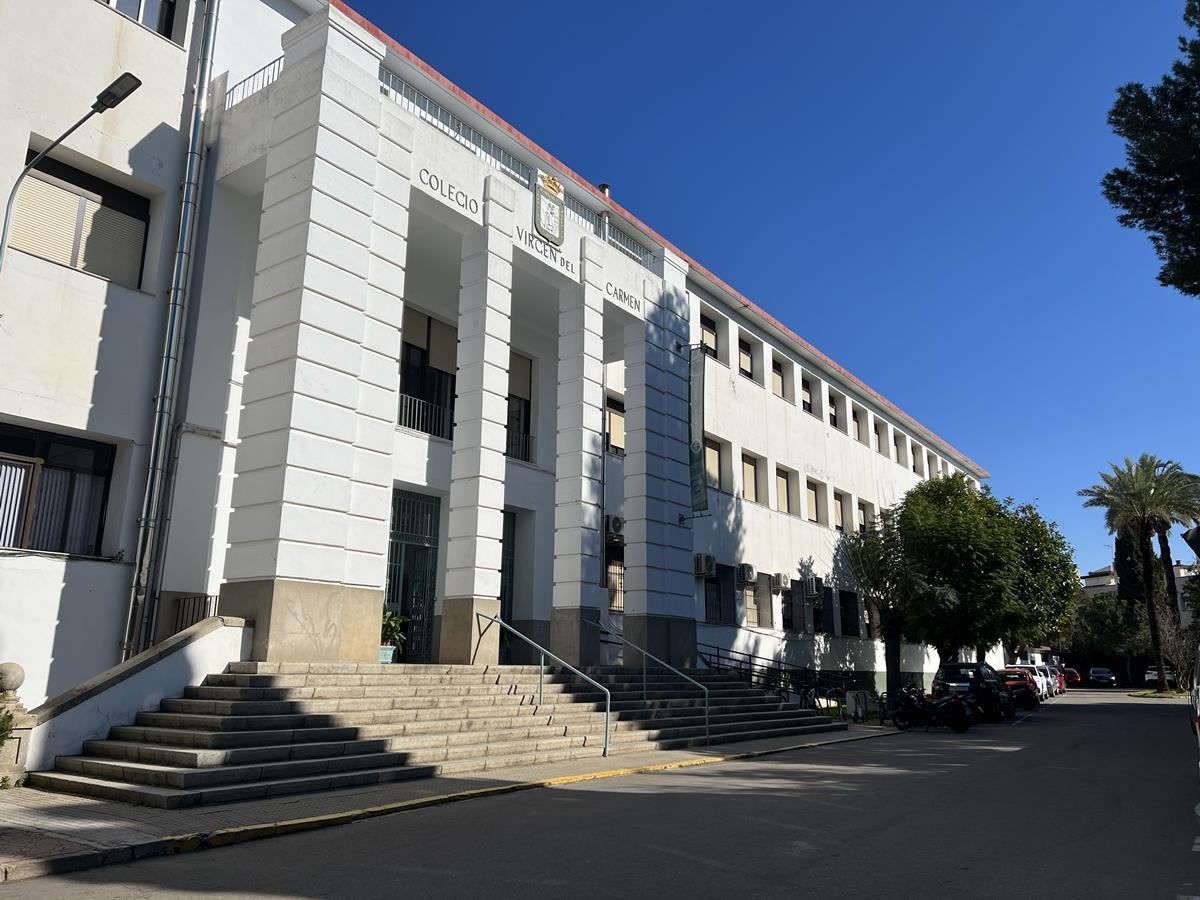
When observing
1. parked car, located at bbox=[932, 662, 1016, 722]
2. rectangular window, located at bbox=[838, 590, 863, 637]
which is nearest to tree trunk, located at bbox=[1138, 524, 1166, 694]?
rectangular window, located at bbox=[838, 590, 863, 637]

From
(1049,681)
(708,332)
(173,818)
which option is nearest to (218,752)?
(173,818)

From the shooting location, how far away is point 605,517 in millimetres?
23266

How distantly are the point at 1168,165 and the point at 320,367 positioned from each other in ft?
44.0

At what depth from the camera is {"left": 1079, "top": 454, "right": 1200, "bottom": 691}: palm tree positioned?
149 ft

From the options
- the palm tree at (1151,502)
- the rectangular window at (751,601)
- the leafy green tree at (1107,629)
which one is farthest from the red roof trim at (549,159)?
the leafy green tree at (1107,629)

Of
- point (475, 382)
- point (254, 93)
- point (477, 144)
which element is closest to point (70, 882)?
point (475, 382)

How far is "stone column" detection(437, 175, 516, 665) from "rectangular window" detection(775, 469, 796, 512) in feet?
57.1

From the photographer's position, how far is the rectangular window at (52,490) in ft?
42.0

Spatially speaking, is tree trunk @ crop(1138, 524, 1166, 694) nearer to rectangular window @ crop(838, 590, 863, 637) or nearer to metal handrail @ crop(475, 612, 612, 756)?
rectangular window @ crop(838, 590, 863, 637)

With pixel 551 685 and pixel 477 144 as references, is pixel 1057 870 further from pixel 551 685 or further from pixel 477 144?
pixel 477 144

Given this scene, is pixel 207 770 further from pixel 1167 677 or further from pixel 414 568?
Answer: pixel 1167 677

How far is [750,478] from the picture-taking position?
3072 cm

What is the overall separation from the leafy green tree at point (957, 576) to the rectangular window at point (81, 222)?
23.4 meters

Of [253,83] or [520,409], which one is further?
[520,409]
